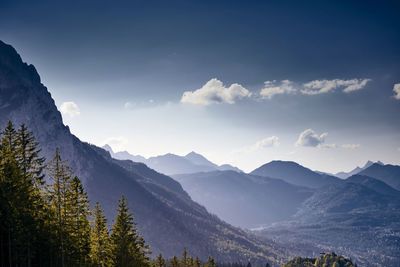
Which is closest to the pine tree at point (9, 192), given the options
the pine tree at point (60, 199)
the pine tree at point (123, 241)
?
the pine tree at point (60, 199)

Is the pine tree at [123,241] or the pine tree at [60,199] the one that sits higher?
the pine tree at [60,199]

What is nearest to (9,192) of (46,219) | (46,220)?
(46,220)

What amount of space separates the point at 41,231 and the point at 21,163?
1023cm

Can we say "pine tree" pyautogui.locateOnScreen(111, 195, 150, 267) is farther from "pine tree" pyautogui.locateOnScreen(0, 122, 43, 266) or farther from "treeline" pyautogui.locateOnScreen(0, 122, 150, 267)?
"pine tree" pyautogui.locateOnScreen(0, 122, 43, 266)

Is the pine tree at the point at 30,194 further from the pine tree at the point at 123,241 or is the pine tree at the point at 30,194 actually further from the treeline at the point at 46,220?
the pine tree at the point at 123,241

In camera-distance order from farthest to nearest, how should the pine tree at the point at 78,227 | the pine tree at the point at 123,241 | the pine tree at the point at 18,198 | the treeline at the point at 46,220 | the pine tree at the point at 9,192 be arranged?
the pine tree at the point at 123,241, the pine tree at the point at 78,227, the treeline at the point at 46,220, the pine tree at the point at 18,198, the pine tree at the point at 9,192

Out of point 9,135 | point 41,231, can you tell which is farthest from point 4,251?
point 9,135

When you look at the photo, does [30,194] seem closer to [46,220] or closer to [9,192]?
[9,192]

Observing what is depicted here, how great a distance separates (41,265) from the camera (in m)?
49.5

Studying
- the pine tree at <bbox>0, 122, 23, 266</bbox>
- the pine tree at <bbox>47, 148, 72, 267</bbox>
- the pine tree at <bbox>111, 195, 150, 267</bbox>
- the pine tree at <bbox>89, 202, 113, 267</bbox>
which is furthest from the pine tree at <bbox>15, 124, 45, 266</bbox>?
the pine tree at <bbox>111, 195, 150, 267</bbox>

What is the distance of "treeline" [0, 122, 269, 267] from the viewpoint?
38125 millimetres

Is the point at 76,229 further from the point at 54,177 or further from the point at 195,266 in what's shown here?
the point at 195,266

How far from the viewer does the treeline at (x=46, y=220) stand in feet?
125

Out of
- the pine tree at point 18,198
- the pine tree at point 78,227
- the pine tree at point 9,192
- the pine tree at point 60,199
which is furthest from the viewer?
the pine tree at point 78,227
